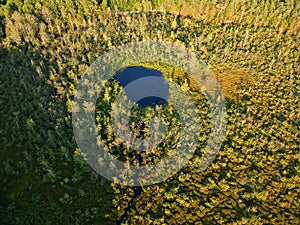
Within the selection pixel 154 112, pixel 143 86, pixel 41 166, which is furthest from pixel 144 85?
pixel 41 166

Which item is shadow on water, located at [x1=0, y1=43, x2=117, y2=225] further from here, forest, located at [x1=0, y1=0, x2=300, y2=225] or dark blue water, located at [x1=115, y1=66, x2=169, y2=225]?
dark blue water, located at [x1=115, y1=66, x2=169, y2=225]

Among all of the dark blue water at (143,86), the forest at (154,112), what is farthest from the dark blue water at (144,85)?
the forest at (154,112)

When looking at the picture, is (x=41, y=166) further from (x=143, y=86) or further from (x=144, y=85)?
(x=144, y=85)

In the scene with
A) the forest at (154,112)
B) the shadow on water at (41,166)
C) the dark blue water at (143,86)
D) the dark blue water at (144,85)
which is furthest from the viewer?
the dark blue water at (144,85)

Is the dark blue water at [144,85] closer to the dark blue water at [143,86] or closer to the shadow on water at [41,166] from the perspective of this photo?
the dark blue water at [143,86]

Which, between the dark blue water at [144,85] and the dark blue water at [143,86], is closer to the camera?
the dark blue water at [143,86]

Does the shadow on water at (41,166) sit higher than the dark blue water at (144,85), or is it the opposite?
the dark blue water at (144,85)

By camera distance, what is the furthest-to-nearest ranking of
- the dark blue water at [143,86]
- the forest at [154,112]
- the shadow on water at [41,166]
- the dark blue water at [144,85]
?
the dark blue water at [144,85] < the dark blue water at [143,86] < the forest at [154,112] < the shadow on water at [41,166]

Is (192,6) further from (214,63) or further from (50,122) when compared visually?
(50,122)

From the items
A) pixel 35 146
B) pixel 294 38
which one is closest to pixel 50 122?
pixel 35 146
